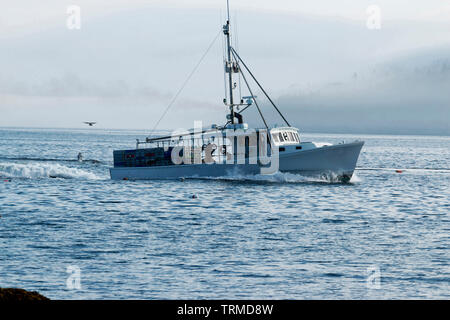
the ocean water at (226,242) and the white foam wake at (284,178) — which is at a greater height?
the white foam wake at (284,178)

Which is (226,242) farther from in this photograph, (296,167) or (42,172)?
(42,172)

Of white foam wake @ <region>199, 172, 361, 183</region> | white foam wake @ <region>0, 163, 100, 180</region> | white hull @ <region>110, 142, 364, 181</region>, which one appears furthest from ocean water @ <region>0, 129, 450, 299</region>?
white foam wake @ <region>0, 163, 100, 180</region>

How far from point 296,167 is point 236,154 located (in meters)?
4.44

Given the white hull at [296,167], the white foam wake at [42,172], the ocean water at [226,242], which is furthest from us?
the white foam wake at [42,172]

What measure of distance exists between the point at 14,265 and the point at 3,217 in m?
12.4

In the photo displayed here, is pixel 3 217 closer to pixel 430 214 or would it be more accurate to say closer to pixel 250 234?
pixel 250 234

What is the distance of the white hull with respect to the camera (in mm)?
45562

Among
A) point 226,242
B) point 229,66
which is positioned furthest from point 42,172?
point 226,242

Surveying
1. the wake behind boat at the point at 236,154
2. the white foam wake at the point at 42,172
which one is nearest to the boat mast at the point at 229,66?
the wake behind boat at the point at 236,154

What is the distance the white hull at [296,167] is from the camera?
1794 inches

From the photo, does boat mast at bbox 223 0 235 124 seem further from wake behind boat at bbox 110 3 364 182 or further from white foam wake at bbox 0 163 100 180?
white foam wake at bbox 0 163 100 180

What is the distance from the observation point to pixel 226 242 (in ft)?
78.6

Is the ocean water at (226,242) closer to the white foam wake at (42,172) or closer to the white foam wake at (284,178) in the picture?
the white foam wake at (284,178)

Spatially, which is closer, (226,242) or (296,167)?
(226,242)
